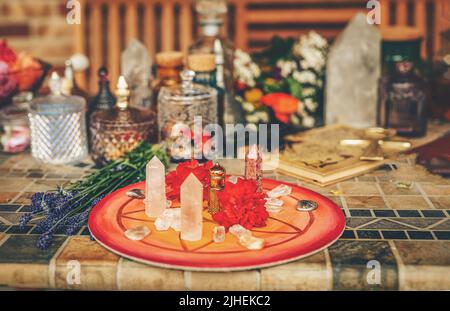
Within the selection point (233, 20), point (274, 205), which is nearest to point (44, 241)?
point (274, 205)

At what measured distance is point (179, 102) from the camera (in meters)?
1.96

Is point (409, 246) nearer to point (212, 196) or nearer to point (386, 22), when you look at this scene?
point (212, 196)

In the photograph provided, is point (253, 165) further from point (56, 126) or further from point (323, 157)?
point (56, 126)

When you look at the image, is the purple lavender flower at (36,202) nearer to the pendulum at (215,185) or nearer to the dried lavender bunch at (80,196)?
the dried lavender bunch at (80,196)

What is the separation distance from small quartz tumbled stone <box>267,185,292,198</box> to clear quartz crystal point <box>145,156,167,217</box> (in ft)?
0.88

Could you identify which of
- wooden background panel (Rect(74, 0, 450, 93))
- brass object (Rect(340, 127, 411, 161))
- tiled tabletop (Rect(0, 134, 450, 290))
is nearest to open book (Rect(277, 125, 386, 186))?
brass object (Rect(340, 127, 411, 161))

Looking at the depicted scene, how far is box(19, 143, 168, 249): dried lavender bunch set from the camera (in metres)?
1.43

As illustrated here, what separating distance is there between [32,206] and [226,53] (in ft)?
3.48

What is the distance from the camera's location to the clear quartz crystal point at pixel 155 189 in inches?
56.7

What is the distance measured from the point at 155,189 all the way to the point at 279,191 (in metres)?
0.31

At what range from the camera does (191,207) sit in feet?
4.26

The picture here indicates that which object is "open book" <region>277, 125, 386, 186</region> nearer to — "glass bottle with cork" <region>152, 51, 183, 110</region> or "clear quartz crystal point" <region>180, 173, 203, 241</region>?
"glass bottle with cork" <region>152, 51, 183, 110</region>

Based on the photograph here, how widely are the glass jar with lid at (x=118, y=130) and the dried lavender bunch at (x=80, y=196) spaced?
1.7 inches

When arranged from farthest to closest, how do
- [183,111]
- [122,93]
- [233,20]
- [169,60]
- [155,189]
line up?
[233,20]
[169,60]
[183,111]
[122,93]
[155,189]
